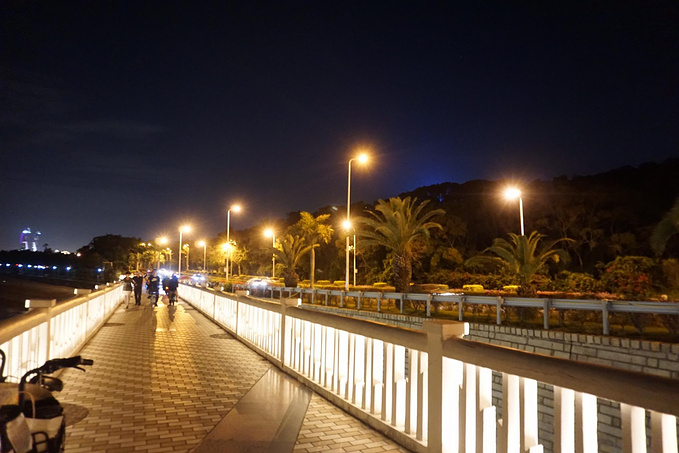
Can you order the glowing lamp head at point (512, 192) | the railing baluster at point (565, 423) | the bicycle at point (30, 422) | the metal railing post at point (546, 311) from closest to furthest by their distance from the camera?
the bicycle at point (30, 422)
the railing baluster at point (565, 423)
the metal railing post at point (546, 311)
the glowing lamp head at point (512, 192)

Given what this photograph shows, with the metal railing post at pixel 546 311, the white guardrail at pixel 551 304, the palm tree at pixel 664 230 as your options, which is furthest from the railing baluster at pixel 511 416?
the palm tree at pixel 664 230

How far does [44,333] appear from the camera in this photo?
6.48m

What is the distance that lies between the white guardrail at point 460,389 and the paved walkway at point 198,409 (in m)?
0.32

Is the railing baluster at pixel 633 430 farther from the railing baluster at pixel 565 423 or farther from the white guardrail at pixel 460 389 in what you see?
the railing baluster at pixel 565 423

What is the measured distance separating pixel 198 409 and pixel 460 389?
3.32 m

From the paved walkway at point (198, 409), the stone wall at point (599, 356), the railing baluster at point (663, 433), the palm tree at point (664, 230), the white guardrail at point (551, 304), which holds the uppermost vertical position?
the palm tree at point (664, 230)

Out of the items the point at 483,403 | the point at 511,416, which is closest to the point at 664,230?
the point at 483,403

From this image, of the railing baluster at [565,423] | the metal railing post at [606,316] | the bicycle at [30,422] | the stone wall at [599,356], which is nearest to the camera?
the bicycle at [30,422]

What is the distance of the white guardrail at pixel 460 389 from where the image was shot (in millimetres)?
2395

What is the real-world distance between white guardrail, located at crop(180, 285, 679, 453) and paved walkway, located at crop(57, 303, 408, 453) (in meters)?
0.32

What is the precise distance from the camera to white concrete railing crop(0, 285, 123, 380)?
4.72 meters

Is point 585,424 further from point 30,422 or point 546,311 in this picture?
point 546,311

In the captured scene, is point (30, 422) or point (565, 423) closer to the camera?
point (30, 422)

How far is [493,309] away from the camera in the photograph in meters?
20.6
